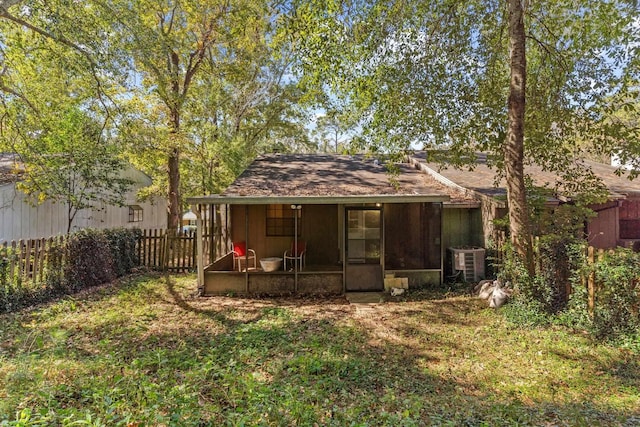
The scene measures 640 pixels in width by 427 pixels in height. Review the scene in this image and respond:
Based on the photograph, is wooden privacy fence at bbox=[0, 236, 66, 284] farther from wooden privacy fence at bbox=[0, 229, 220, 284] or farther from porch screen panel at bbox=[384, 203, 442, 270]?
porch screen panel at bbox=[384, 203, 442, 270]

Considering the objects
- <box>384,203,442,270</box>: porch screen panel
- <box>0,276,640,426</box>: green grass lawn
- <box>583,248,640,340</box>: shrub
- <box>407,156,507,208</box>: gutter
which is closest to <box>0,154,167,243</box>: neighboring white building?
<box>0,276,640,426</box>: green grass lawn

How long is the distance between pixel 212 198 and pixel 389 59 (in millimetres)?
4934

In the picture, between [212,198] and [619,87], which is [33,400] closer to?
[212,198]

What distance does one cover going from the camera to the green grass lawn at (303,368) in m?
A: 3.23

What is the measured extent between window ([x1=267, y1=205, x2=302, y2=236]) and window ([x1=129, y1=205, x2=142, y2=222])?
32.2 ft

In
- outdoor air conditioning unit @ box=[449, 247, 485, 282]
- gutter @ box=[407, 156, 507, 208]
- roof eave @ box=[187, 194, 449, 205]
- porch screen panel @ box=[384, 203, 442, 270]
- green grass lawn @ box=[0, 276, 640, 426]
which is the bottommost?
green grass lawn @ box=[0, 276, 640, 426]

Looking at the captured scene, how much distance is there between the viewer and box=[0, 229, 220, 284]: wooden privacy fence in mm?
6828

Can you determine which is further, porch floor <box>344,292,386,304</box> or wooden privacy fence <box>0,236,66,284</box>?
porch floor <box>344,292,386,304</box>

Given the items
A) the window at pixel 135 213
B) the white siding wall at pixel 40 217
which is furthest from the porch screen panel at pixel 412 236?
the window at pixel 135 213

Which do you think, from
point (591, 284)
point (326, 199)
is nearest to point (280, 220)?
point (326, 199)

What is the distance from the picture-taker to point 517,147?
6.73 m

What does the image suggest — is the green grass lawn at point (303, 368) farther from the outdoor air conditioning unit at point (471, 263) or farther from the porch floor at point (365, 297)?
the outdoor air conditioning unit at point (471, 263)

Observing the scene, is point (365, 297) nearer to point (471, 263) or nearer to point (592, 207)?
point (471, 263)

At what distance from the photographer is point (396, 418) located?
3.21m
